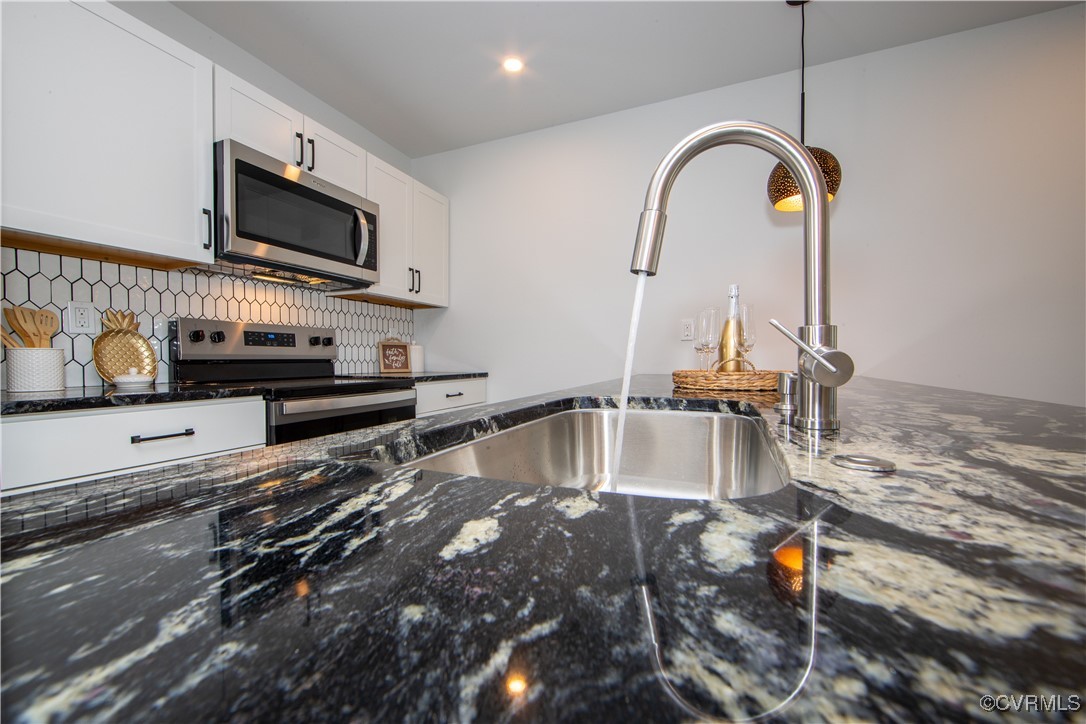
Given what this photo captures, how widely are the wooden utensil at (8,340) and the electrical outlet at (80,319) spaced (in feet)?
0.49

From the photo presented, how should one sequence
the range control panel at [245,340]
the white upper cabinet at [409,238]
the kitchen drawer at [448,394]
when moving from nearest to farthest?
the range control panel at [245,340]
the kitchen drawer at [448,394]
the white upper cabinet at [409,238]

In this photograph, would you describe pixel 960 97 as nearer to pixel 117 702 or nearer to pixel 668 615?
pixel 668 615

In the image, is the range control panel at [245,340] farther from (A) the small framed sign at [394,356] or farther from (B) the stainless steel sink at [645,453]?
(B) the stainless steel sink at [645,453]

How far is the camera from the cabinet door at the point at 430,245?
295 cm

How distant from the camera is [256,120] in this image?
1.94 metres

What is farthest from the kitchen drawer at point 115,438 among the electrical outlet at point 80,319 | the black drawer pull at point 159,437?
the electrical outlet at point 80,319

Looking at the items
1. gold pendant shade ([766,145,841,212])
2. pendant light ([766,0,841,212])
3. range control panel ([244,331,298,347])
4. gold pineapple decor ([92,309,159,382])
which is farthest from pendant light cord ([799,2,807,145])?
gold pineapple decor ([92,309,159,382])

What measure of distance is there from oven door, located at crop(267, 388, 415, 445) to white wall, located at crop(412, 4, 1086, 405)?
3.36 ft

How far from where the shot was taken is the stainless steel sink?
0.96 metres

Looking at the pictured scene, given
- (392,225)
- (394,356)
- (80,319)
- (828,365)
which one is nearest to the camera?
(828,365)

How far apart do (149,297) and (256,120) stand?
2.85 ft

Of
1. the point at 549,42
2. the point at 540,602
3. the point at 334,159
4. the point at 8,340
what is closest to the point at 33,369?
the point at 8,340

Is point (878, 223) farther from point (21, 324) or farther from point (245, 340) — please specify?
point (21, 324)

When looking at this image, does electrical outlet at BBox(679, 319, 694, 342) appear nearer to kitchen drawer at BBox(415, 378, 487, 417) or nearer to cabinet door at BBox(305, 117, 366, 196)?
kitchen drawer at BBox(415, 378, 487, 417)
